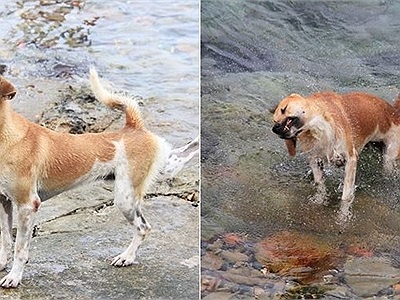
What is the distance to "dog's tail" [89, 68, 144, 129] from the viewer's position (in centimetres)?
246

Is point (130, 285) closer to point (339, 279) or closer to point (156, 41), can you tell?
point (339, 279)

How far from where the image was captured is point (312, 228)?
2467mm

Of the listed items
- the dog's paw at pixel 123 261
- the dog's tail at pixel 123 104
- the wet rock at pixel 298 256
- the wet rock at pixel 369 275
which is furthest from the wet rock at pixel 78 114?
the wet rock at pixel 369 275

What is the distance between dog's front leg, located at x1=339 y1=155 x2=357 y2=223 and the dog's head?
0.55 feet

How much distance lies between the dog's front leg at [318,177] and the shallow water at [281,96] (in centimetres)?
2

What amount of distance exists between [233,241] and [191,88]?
0.48 metres

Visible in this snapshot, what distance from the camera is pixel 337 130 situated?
247cm

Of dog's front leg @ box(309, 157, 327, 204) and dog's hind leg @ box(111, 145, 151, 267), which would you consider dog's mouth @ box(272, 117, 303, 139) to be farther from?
dog's hind leg @ box(111, 145, 151, 267)

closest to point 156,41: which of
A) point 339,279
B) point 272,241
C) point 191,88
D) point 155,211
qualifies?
point 191,88

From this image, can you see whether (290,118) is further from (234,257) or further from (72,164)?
(72,164)

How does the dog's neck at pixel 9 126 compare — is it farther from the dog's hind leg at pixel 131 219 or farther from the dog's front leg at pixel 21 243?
the dog's hind leg at pixel 131 219

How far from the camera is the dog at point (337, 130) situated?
8.07 feet

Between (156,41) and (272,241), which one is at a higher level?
(156,41)

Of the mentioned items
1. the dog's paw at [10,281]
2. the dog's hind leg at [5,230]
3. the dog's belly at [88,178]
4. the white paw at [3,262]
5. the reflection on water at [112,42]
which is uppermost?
the reflection on water at [112,42]
